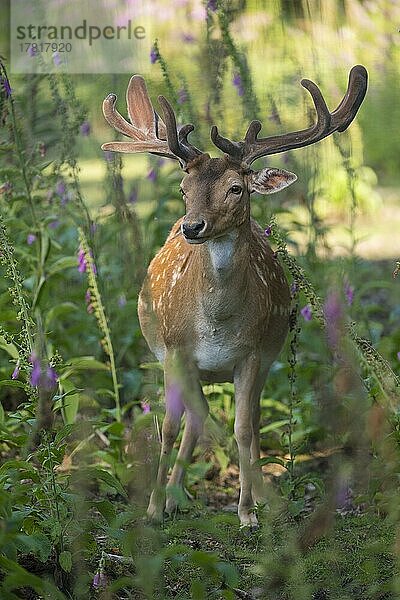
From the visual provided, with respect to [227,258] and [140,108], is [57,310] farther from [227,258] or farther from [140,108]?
[227,258]

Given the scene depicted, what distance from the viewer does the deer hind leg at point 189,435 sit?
181 inches

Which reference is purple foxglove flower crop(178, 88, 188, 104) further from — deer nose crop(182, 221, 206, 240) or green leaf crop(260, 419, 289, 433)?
deer nose crop(182, 221, 206, 240)

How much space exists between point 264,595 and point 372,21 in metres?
6.21

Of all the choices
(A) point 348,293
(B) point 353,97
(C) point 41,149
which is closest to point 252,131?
(B) point 353,97

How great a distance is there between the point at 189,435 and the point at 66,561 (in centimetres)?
160

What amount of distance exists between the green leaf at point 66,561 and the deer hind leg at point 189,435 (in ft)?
3.86

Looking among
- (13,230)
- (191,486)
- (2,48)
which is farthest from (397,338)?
(2,48)

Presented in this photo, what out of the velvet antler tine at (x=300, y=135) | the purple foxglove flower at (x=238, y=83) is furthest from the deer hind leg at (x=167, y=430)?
the purple foxglove flower at (x=238, y=83)

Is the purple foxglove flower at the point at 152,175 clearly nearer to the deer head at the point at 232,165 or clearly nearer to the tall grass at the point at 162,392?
the tall grass at the point at 162,392

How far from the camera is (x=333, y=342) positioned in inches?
147

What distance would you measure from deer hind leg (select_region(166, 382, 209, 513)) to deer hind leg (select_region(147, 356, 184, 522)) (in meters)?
0.05

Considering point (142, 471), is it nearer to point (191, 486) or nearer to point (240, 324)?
point (240, 324)

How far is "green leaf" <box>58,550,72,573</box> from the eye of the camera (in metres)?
3.35

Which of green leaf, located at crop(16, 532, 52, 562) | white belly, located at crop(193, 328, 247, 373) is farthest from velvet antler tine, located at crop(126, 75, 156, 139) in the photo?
green leaf, located at crop(16, 532, 52, 562)
